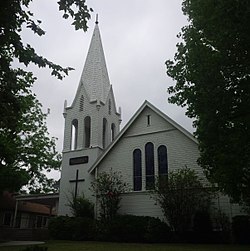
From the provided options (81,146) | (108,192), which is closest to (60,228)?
(108,192)

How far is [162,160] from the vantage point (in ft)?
74.2

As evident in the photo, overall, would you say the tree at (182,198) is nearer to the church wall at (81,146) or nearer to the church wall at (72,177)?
the church wall at (81,146)

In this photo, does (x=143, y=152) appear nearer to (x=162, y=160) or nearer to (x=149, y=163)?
(x=149, y=163)

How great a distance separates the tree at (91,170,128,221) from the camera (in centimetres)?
2166

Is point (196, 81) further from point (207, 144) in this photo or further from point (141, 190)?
point (141, 190)

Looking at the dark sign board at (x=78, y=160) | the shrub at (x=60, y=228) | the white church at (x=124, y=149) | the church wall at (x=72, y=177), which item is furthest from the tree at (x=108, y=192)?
the dark sign board at (x=78, y=160)

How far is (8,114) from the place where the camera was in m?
5.45

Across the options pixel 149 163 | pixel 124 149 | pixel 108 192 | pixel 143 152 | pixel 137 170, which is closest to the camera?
pixel 108 192

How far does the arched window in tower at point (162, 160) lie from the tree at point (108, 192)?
281 cm

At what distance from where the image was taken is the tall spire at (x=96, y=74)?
2916 cm

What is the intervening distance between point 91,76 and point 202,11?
68.4 feet

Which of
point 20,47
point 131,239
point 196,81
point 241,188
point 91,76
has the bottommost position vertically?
point 131,239

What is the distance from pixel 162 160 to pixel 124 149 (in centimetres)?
321

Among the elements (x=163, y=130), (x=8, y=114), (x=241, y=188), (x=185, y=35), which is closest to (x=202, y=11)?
(x=185, y=35)
